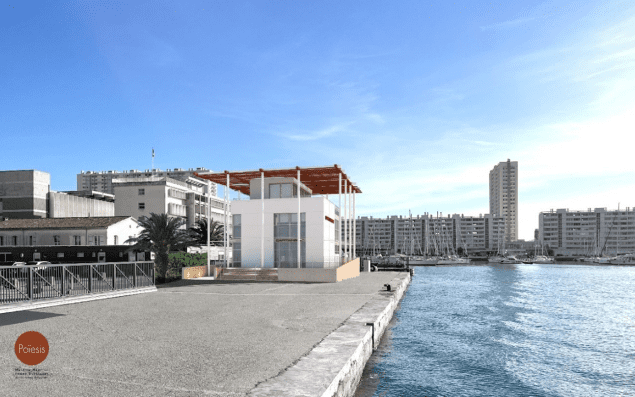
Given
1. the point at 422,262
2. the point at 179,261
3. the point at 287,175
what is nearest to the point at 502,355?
the point at 287,175

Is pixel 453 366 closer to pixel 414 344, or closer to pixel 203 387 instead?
pixel 414 344

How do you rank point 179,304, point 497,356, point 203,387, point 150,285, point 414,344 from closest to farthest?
1. point 203,387
2. point 497,356
3. point 414,344
4. point 179,304
5. point 150,285

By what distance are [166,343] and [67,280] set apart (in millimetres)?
12050

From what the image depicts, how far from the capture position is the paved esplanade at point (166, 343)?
7.89m

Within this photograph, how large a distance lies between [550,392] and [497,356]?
381 centimetres

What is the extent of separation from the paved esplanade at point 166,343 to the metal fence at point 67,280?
53.1 inches

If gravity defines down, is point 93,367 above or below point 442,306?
above

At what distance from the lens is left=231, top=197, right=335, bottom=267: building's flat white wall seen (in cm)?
3897

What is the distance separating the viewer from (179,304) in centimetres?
2023

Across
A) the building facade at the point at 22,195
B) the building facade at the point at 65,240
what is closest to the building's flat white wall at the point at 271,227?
the building facade at the point at 65,240

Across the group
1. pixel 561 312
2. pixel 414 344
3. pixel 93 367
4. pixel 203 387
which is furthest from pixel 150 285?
pixel 561 312

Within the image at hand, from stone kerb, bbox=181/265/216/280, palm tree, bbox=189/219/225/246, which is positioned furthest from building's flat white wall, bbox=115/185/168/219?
stone kerb, bbox=181/265/216/280

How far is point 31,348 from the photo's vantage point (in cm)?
1075

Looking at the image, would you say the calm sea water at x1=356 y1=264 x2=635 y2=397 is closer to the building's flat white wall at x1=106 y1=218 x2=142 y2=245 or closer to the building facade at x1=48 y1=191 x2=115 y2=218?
the building's flat white wall at x1=106 y1=218 x2=142 y2=245
